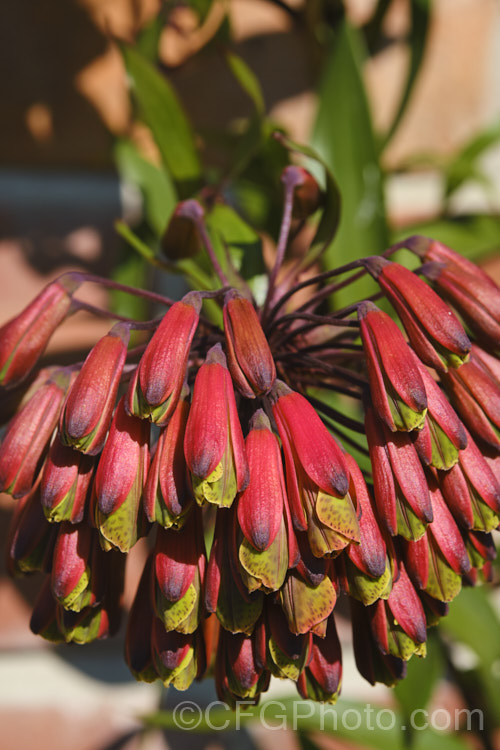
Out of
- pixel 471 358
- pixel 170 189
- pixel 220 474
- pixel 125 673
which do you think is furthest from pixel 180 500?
pixel 125 673

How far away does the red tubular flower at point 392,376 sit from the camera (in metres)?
0.25

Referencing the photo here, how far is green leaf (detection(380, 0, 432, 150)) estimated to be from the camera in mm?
518

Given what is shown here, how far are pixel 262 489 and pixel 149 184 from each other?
1.00ft

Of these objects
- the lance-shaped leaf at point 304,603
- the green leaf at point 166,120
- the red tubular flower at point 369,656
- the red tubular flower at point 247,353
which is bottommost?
the red tubular flower at point 369,656

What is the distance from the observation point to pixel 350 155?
443mm

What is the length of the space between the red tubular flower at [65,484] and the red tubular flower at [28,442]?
0.02m

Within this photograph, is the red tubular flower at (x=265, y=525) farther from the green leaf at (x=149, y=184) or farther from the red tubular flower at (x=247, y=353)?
the green leaf at (x=149, y=184)

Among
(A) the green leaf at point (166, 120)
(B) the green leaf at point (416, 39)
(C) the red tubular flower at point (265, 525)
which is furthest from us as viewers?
(B) the green leaf at point (416, 39)

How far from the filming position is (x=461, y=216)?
55 centimetres

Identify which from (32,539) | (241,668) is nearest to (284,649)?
(241,668)

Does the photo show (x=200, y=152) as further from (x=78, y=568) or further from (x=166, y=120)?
(x=78, y=568)

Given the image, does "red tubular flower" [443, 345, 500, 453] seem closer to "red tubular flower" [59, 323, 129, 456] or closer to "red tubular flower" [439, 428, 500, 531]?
"red tubular flower" [439, 428, 500, 531]

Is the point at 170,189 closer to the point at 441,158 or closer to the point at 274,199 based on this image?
the point at 274,199

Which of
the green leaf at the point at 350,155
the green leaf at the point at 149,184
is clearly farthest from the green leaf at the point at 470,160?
the green leaf at the point at 149,184
